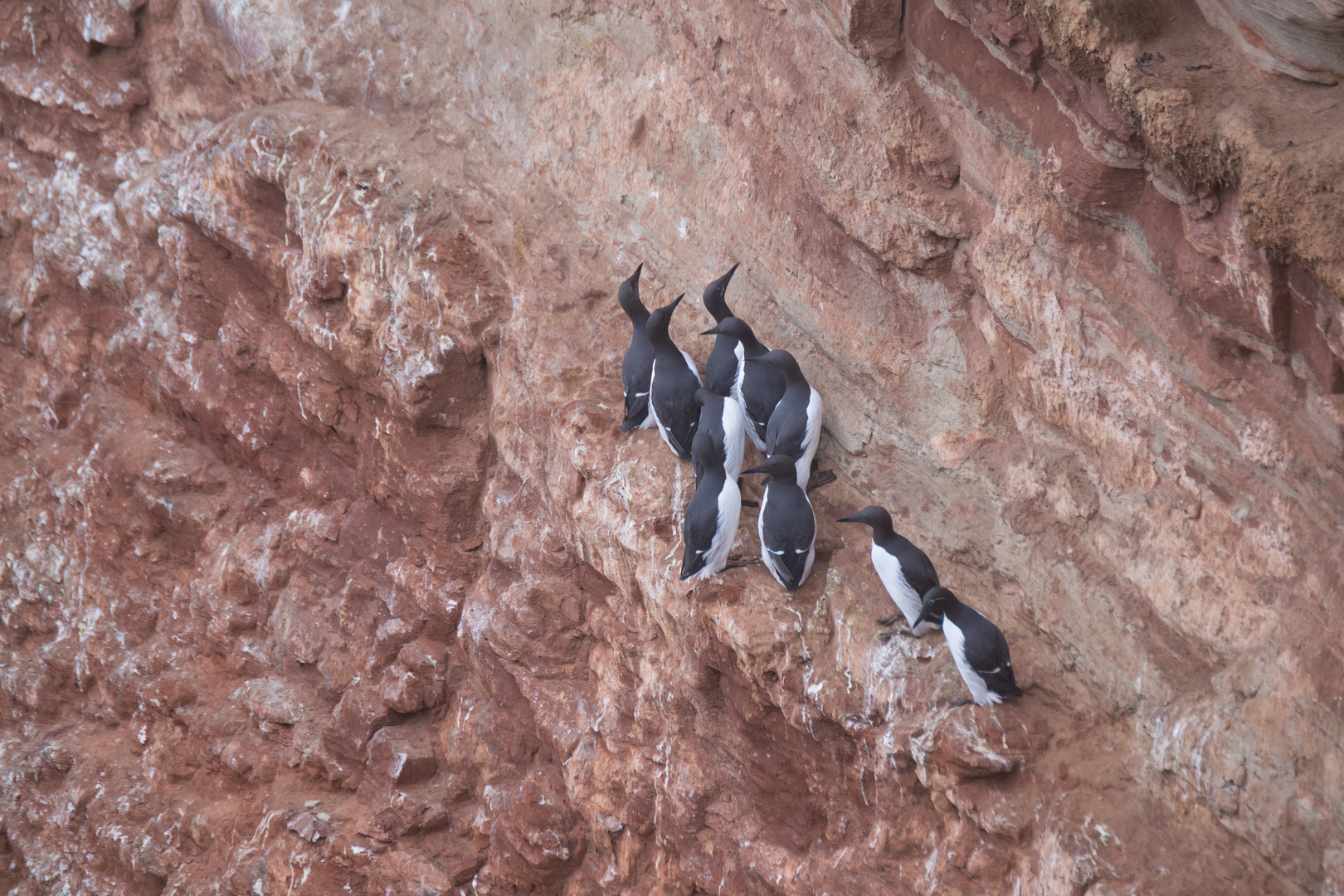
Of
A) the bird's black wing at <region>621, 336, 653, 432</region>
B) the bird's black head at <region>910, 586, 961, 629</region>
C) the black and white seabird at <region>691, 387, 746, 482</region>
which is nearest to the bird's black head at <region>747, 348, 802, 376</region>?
the black and white seabird at <region>691, 387, 746, 482</region>

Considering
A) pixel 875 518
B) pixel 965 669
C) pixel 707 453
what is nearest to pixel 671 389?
pixel 707 453

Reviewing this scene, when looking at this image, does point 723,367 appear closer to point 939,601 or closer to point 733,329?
point 733,329

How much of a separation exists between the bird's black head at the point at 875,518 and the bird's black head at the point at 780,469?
453mm

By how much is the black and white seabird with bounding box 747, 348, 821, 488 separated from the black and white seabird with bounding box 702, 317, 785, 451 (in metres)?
0.04

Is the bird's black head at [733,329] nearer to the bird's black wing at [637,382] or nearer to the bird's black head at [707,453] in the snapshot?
the bird's black wing at [637,382]

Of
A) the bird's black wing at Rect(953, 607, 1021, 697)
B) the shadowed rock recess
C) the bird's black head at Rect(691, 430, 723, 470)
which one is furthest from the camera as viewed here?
the bird's black head at Rect(691, 430, 723, 470)

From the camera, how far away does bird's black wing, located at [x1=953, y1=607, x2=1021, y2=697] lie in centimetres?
443

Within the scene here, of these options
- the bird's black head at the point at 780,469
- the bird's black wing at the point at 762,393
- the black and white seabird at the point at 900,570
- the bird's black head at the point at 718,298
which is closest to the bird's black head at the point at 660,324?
the bird's black head at the point at 718,298

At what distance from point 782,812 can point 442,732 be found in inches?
121

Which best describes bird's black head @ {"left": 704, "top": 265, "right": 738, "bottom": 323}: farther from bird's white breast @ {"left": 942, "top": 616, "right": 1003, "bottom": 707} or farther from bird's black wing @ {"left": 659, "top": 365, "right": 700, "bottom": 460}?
bird's white breast @ {"left": 942, "top": 616, "right": 1003, "bottom": 707}

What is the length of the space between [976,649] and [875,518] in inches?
31.1

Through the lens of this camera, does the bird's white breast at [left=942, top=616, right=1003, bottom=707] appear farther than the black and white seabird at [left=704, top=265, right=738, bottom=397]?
No

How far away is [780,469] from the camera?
17.3ft

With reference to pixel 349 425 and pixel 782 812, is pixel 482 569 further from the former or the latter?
pixel 782 812
